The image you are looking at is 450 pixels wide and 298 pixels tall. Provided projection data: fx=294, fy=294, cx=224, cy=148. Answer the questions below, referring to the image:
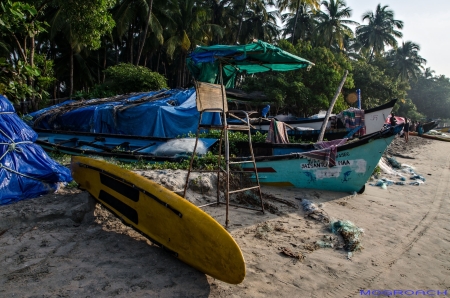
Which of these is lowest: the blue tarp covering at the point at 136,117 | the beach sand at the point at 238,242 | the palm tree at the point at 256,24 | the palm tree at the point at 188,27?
the beach sand at the point at 238,242

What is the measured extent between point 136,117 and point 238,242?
827cm

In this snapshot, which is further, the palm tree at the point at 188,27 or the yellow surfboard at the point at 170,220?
the palm tree at the point at 188,27

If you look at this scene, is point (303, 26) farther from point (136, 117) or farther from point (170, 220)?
point (170, 220)

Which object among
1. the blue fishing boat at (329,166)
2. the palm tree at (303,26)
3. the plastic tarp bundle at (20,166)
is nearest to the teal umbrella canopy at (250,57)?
the blue fishing boat at (329,166)

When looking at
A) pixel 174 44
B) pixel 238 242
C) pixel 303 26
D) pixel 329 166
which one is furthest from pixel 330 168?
pixel 303 26

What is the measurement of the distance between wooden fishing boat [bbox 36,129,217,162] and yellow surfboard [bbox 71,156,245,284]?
8.81ft

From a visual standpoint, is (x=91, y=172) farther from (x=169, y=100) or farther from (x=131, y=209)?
(x=169, y=100)

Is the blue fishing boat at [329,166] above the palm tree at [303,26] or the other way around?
the other way around

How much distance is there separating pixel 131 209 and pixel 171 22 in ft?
69.9

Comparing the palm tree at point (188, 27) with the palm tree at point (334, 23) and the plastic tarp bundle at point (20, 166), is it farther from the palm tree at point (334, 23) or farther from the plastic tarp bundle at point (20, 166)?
the plastic tarp bundle at point (20, 166)

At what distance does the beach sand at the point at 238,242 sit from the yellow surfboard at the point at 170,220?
24 cm

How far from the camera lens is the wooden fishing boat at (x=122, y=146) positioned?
6.72 m

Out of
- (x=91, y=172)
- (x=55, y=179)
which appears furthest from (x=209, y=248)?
(x=55, y=179)

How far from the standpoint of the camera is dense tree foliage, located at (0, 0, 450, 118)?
7266mm
